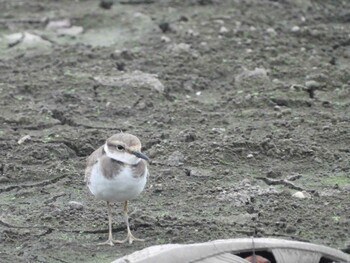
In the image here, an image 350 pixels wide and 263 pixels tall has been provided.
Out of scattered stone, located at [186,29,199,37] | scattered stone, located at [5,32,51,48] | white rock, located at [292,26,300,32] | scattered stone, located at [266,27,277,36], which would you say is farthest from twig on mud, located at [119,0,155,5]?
white rock, located at [292,26,300,32]

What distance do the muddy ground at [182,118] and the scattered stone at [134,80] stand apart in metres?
0.02

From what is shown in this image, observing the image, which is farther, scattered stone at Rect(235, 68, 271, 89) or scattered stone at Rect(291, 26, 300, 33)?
scattered stone at Rect(291, 26, 300, 33)

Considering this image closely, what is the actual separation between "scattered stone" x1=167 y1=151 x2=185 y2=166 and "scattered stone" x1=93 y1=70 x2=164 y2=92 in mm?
1521

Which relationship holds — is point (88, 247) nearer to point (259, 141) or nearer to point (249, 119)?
point (259, 141)

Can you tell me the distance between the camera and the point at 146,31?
11.1 meters

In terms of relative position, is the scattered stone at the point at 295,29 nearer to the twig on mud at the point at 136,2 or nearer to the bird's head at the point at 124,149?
the twig on mud at the point at 136,2

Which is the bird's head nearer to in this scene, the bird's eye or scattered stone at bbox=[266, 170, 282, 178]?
the bird's eye

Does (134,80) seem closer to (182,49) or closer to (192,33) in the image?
(182,49)

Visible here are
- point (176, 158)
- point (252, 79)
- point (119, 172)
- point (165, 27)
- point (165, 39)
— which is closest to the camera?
point (119, 172)

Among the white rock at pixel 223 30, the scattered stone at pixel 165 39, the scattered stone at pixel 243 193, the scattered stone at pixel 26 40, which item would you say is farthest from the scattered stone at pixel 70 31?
the scattered stone at pixel 243 193

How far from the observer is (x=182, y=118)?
8805 millimetres

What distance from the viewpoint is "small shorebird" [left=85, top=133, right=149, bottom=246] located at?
6.48 meters

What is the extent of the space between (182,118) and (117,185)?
2.39 m

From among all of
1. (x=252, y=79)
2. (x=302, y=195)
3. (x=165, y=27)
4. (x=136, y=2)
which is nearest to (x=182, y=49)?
(x=165, y=27)
